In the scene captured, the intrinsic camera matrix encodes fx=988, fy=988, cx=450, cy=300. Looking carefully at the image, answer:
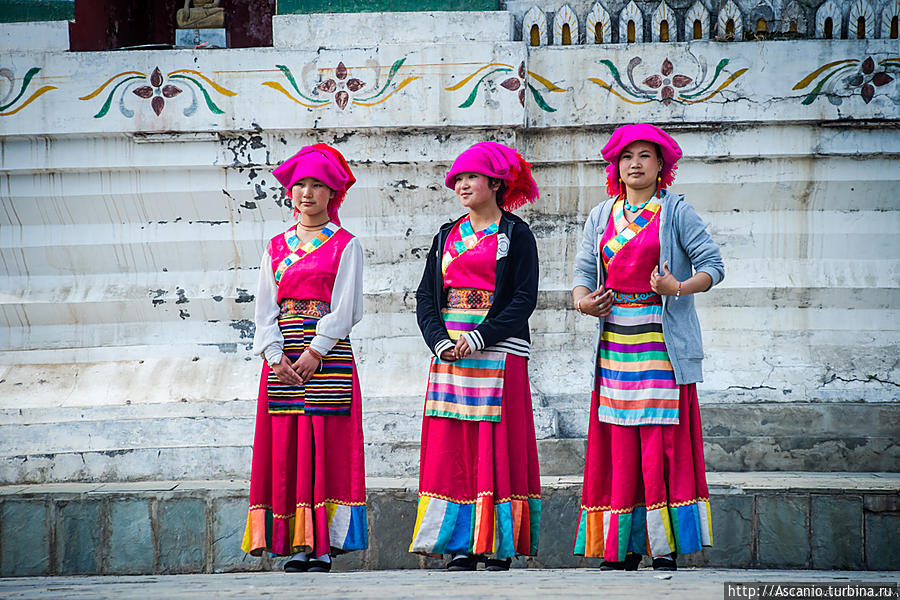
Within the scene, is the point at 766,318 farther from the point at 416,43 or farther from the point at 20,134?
the point at 20,134

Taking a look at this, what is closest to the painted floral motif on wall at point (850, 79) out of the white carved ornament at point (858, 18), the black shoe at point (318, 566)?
the white carved ornament at point (858, 18)

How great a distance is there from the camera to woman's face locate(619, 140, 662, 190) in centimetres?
366

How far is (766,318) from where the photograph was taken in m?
4.86

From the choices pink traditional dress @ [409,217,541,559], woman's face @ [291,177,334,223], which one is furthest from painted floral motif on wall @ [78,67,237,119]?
pink traditional dress @ [409,217,541,559]

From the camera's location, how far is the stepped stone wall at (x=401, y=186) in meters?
4.83

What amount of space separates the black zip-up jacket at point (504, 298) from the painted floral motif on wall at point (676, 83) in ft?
4.76

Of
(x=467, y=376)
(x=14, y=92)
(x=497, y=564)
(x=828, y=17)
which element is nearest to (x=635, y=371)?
(x=467, y=376)

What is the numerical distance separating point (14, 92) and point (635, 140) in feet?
10.6

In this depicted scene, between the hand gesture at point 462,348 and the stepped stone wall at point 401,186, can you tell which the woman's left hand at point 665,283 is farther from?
the stepped stone wall at point 401,186

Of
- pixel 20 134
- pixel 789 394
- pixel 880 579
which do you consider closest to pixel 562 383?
pixel 789 394

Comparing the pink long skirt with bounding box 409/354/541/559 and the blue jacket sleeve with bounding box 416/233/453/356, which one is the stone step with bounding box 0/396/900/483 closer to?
the pink long skirt with bounding box 409/354/541/559

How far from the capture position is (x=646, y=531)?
3.50m

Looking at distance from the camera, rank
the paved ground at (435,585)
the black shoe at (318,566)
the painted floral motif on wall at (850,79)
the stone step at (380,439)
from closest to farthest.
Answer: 1. the paved ground at (435,585)
2. the black shoe at (318,566)
3. the stone step at (380,439)
4. the painted floral motif on wall at (850,79)

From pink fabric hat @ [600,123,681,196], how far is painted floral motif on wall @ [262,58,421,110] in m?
1.48
